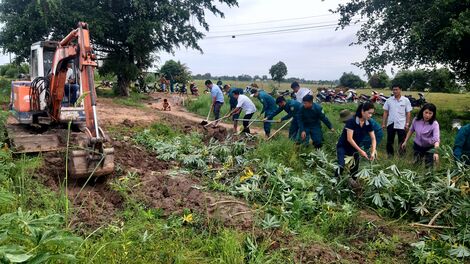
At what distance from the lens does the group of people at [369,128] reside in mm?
5164

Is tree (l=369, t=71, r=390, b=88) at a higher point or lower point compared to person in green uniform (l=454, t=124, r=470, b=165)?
higher

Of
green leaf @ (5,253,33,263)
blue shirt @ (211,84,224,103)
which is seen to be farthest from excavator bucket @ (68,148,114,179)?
blue shirt @ (211,84,224,103)

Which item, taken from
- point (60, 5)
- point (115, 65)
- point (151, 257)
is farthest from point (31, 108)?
point (115, 65)

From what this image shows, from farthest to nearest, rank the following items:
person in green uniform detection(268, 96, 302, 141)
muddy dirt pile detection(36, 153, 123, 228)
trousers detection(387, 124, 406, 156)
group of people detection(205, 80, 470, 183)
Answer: person in green uniform detection(268, 96, 302, 141) < trousers detection(387, 124, 406, 156) < group of people detection(205, 80, 470, 183) < muddy dirt pile detection(36, 153, 123, 228)

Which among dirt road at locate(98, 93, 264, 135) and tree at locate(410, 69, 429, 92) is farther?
tree at locate(410, 69, 429, 92)

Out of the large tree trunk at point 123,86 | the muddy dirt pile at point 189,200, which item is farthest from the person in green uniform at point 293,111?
the large tree trunk at point 123,86

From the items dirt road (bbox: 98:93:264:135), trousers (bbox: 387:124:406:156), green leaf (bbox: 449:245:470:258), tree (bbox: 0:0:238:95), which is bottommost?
green leaf (bbox: 449:245:470:258)

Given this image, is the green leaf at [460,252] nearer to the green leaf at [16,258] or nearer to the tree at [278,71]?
the green leaf at [16,258]

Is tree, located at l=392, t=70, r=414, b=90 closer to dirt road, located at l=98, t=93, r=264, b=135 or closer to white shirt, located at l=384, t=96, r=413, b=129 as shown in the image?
dirt road, located at l=98, t=93, r=264, b=135

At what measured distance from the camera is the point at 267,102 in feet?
30.9

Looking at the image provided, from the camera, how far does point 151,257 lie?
3.10 m

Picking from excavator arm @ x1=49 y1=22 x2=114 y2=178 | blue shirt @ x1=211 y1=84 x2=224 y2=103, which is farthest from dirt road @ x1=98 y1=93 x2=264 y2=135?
excavator arm @ x1=49 y1=22 x2=114 y2=178

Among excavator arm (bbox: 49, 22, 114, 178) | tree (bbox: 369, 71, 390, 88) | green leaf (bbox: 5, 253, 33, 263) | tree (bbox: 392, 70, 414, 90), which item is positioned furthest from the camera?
tree (bbox: 369, 71, 390, 88)

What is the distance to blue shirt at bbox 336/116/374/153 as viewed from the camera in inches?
207
